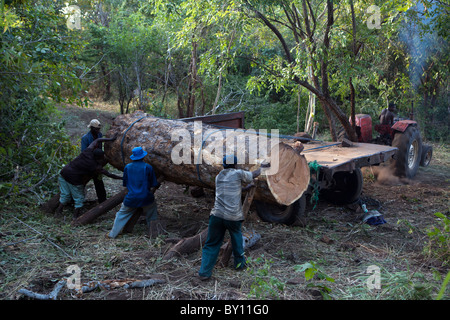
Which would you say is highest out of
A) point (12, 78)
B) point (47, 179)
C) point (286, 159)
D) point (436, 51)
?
point (436, 51)

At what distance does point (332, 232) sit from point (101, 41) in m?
11.2

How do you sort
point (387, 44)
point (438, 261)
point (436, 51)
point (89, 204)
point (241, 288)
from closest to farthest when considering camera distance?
1. point (241, 288)
2. point (438, 261)
3. point (89, 204)
4. point (387, 44)
5. point (436, 51)

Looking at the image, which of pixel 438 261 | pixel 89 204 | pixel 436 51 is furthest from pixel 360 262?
pixel 436 51

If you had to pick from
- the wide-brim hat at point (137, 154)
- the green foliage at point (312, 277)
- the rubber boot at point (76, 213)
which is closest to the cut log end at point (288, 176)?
the green foliage at point (312, 277)

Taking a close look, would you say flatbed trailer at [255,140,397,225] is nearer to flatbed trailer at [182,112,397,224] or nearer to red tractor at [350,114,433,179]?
flatbed trailer at [182,112,397,224]

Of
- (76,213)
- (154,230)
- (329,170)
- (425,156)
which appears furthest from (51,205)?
(425,156)

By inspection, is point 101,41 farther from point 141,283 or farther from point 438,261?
point 438,261

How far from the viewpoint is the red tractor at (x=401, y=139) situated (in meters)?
9.09

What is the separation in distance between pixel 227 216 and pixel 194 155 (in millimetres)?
1797

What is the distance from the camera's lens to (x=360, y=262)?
4.87 metres

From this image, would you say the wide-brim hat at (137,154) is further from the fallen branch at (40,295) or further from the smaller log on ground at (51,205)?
the fallen branch at (40,295)

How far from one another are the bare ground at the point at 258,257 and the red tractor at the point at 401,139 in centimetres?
156

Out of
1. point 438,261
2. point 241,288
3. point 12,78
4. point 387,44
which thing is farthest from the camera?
point 387,44

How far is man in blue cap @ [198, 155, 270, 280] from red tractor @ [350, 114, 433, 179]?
570 centimetres
